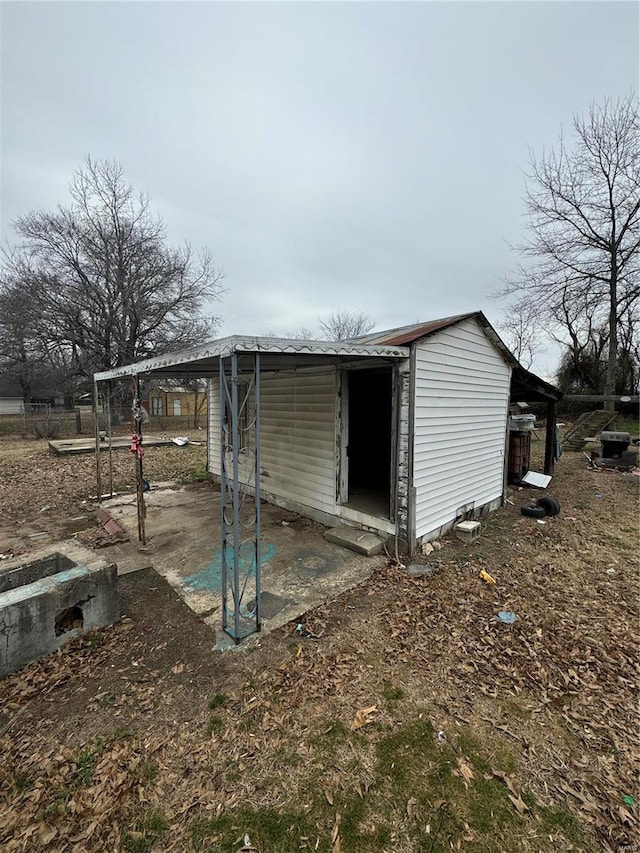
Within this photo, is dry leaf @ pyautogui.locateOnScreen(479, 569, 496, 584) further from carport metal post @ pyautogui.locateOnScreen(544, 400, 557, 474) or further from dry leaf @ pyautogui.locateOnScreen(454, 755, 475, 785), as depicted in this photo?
carport metal post @ pyautogui.locateOnScreen(544, 400, 557, 474)

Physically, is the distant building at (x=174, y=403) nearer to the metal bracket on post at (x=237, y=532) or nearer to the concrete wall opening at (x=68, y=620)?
the metal bracket on post at (x=237, y=532)

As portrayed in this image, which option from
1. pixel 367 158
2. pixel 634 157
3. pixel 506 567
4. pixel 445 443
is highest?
pixel 634 157

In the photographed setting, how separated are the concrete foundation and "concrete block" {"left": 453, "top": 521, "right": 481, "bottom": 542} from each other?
449cm

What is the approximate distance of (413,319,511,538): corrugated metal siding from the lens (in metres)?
4.78

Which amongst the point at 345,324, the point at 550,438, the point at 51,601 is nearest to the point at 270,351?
the point at 51,601

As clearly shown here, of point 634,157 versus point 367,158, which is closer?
point 367,158

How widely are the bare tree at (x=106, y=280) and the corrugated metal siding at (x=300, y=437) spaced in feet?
42.7

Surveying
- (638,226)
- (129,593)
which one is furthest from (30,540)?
(638,226)

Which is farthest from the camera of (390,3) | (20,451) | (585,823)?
(20,451)

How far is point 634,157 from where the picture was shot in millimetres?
14672

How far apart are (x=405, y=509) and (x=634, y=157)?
19.9 metres

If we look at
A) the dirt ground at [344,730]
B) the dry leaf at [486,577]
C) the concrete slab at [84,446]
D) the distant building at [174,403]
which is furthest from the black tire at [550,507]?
the distant building at [174,403]

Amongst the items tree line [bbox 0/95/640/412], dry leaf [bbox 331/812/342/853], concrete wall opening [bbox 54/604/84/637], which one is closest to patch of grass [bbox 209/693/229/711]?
dry leaf [bbox 331/812/342/853]

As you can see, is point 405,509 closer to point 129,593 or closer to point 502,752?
point 502,752
